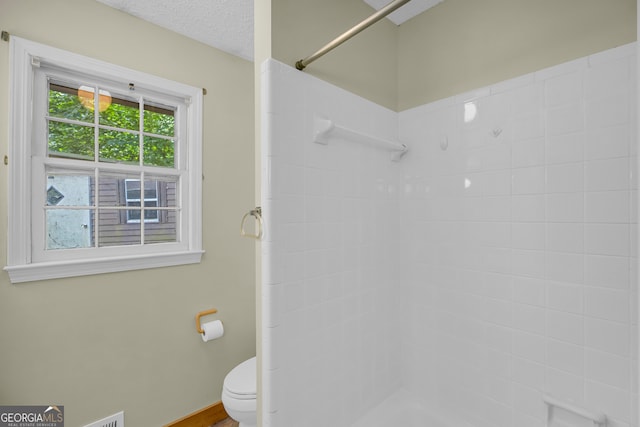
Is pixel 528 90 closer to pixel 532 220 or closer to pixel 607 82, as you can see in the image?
pixel 607 82

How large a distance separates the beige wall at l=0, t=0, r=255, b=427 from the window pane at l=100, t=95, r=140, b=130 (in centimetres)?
21

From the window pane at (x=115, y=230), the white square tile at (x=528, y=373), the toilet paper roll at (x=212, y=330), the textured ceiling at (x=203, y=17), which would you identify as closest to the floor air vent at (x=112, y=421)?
the toilet paper roll at (x=212, y=330)

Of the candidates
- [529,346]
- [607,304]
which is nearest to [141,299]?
[529,346]

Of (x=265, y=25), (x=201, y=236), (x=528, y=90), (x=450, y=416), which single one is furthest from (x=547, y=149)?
(x=201, y=236)

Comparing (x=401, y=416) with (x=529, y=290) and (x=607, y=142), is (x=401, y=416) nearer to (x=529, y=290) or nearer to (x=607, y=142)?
(x=529, y=290)

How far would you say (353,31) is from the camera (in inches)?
40.5

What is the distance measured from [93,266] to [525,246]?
2.09 meters

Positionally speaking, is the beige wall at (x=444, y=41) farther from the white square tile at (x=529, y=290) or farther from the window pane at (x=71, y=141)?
the window pane at (x=71, y=141)

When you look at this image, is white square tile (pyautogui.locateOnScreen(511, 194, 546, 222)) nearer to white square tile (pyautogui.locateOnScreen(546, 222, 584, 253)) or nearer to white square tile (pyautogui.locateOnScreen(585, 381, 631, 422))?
white square tile (pyautogui.locateOnScreen(546, 222, 584, 253))

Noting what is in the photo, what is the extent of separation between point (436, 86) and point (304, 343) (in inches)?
53.5

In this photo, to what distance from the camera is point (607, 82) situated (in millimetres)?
1024

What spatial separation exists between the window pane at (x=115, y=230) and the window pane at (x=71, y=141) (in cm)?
32

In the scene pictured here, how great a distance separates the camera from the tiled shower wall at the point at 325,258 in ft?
3.54

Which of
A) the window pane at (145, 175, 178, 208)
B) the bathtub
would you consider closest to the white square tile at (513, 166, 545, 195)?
the bathtub
